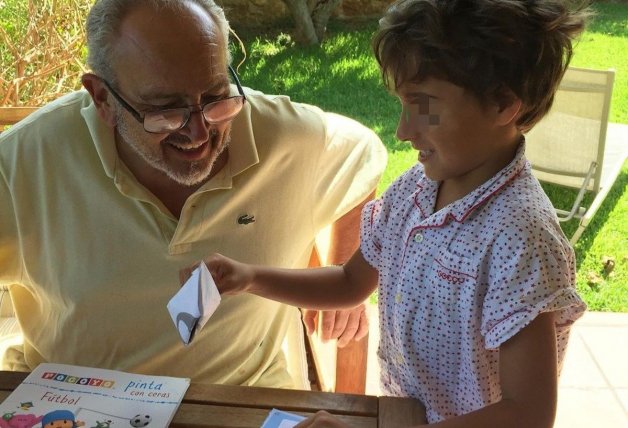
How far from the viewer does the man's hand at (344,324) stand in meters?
1.91

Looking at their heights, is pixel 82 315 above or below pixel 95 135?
below

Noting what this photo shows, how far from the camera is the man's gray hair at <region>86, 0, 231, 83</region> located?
157cm

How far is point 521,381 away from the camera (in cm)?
112

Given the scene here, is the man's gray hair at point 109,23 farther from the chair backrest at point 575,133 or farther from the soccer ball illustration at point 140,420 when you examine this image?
the chair backrest at point 575,133

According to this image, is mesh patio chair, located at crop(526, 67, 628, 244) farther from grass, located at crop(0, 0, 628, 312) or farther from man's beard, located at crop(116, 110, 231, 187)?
man's beard, located at crop(116, 110, 231, 187)

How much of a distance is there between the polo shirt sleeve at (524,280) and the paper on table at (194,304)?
46cm

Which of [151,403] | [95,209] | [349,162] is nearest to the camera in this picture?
[151,403]

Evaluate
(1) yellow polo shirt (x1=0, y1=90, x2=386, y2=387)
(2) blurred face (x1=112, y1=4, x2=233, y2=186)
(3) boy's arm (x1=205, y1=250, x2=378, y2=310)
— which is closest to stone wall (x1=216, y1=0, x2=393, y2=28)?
(1) yellow polo shirt (x1=0, y1=90, x2=386, y2=387)

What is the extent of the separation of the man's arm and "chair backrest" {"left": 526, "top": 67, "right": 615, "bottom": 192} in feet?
7.28

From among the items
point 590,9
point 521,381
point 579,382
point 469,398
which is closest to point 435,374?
point 469,398

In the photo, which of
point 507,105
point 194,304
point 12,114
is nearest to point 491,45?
point 507,105

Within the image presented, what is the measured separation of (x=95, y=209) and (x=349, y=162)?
2.15 ft

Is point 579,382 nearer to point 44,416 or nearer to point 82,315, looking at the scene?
point 82,315

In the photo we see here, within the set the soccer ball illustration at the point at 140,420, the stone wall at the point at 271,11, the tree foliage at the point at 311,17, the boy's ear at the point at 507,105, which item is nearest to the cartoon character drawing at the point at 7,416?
the soccer ball illustration at the point at 140,420
